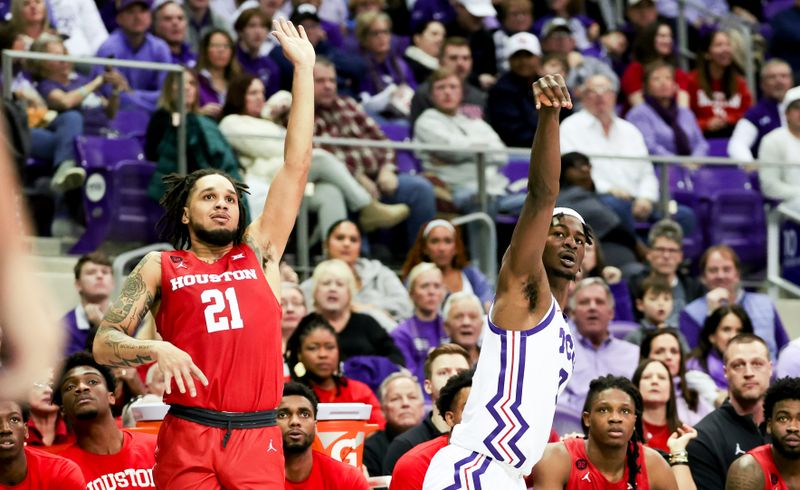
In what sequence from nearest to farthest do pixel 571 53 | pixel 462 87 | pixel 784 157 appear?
pixel 784 157 < pixel 462 87 < pixel 571 53

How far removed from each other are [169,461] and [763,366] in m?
4.34

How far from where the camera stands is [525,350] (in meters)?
5.89

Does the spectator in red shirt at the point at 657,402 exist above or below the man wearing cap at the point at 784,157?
below

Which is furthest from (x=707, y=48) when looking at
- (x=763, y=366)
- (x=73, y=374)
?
(x=73, y=374)

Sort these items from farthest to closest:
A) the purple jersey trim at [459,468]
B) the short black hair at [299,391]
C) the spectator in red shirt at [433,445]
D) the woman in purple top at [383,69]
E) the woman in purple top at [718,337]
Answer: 1. the woman in purple top at [383,69]
2. the woman in purple top at [718,337]
3. the short black hair at [299,391]
4. the spectator in red shirt at [433,445]
5. the purple jersey trim at [459,468]

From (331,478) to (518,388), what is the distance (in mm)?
1989

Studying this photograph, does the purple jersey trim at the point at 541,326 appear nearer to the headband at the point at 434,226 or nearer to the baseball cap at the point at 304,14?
the headband at the point at 434,226

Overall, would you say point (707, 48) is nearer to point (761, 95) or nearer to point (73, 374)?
point (761, 95)

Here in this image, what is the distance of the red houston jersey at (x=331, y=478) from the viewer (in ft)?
25.0

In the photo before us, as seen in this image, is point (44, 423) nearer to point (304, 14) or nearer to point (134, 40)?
point (134, 40)

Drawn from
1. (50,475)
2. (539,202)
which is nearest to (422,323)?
(50,475)

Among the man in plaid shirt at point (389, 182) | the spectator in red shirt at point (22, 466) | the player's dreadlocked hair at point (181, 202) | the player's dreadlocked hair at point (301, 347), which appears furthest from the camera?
the man in plaid shirt at point (389, 182)

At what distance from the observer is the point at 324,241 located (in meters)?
11.5

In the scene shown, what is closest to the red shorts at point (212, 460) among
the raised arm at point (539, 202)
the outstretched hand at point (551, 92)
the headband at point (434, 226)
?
the raised arm at point (539, 202)
